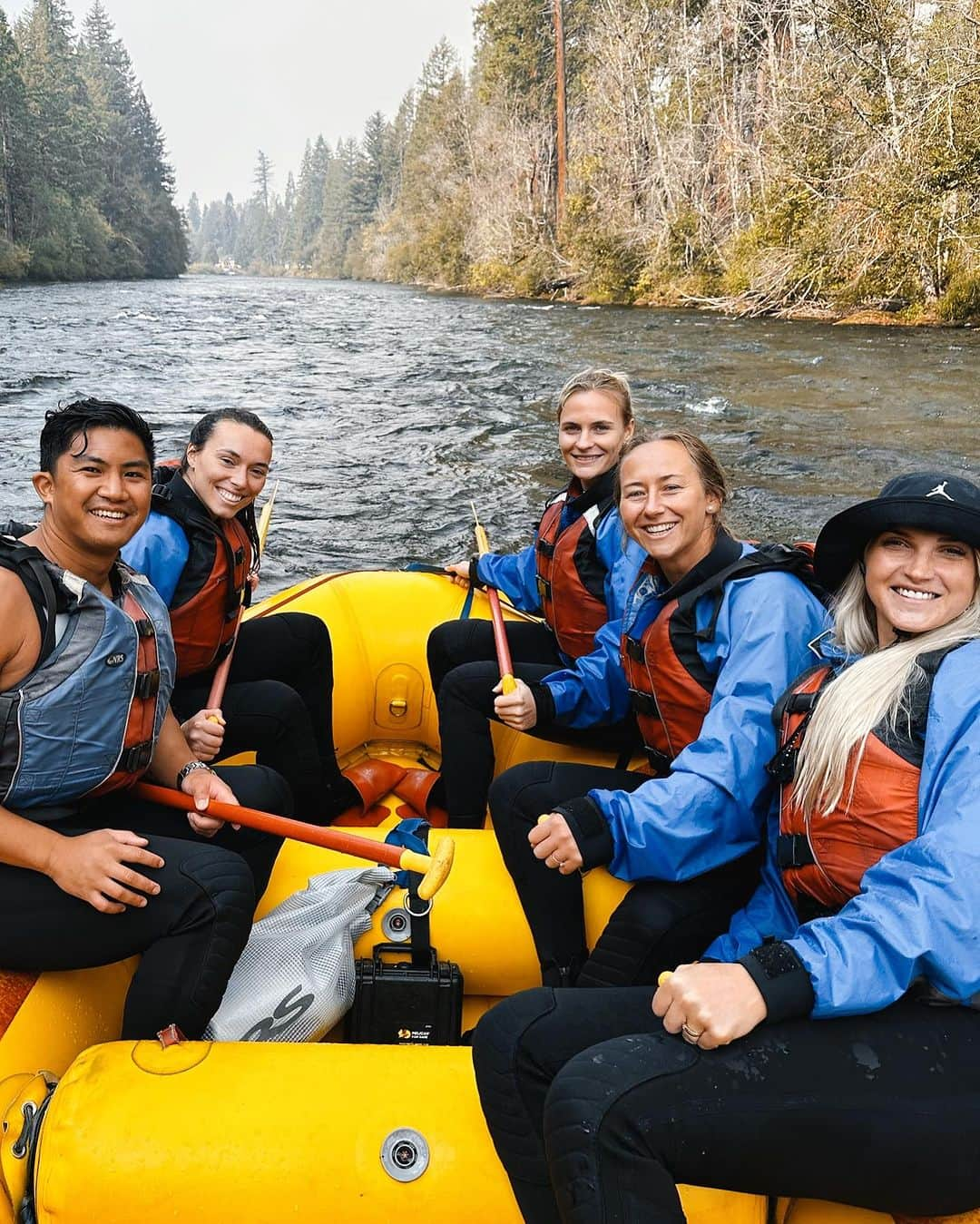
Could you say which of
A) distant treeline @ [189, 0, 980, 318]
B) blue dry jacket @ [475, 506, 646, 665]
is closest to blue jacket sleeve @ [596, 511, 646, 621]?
blue dry jacket @ [475, 506, 646, 665]

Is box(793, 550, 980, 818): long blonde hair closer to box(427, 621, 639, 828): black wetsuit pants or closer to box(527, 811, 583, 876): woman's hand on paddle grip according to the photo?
box(527, 811, 583, 876): woman's hand on paddle grip

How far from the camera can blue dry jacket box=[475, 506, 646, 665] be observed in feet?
7.66

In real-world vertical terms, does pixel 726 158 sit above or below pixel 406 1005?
above

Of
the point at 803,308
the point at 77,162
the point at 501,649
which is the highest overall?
the point at 77,162

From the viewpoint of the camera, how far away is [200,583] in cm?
238

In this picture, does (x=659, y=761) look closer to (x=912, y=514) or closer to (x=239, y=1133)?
(x=912, y=514)

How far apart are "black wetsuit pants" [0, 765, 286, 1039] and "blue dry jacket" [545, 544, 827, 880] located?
2.14 ft

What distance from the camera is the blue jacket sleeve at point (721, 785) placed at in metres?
1.59

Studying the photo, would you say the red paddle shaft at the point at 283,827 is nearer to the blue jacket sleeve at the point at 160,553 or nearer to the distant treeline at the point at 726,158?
the blue jacket sleeve at the point at 160,553


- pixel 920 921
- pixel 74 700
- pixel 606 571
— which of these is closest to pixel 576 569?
pixel 606 571

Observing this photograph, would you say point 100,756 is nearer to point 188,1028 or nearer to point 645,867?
point 188,1028

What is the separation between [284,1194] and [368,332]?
1614cm

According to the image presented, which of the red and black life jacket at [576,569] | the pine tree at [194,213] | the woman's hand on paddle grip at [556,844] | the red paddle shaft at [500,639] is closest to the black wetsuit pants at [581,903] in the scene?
the woman's hand on paddle grip at [556,844]

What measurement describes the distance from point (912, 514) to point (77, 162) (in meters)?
38.1
